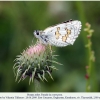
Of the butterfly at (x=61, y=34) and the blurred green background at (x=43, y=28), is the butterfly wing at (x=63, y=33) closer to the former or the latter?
the butterfly at (x=61, y=34)

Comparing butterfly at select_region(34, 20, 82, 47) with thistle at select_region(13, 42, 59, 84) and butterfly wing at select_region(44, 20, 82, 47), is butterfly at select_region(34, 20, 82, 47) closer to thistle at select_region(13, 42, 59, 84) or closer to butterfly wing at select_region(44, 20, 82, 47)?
butterfly wing at select_region(44, 20, 82, 47)

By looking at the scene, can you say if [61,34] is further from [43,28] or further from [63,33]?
[43,28]

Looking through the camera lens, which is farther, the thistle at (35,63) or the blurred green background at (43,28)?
the blurred green background at (43,28)

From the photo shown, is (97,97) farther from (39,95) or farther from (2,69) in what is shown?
(2,69)

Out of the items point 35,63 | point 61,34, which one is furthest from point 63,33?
point 35,63

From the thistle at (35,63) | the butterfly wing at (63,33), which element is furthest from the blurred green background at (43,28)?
the thistle at (35,63)

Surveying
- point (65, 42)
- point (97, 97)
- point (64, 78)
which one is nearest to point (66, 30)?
point (65, 42)

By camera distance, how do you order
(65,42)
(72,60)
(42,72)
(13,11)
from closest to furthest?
(42,72) → (65,42) → (72,60) → (13,11)
